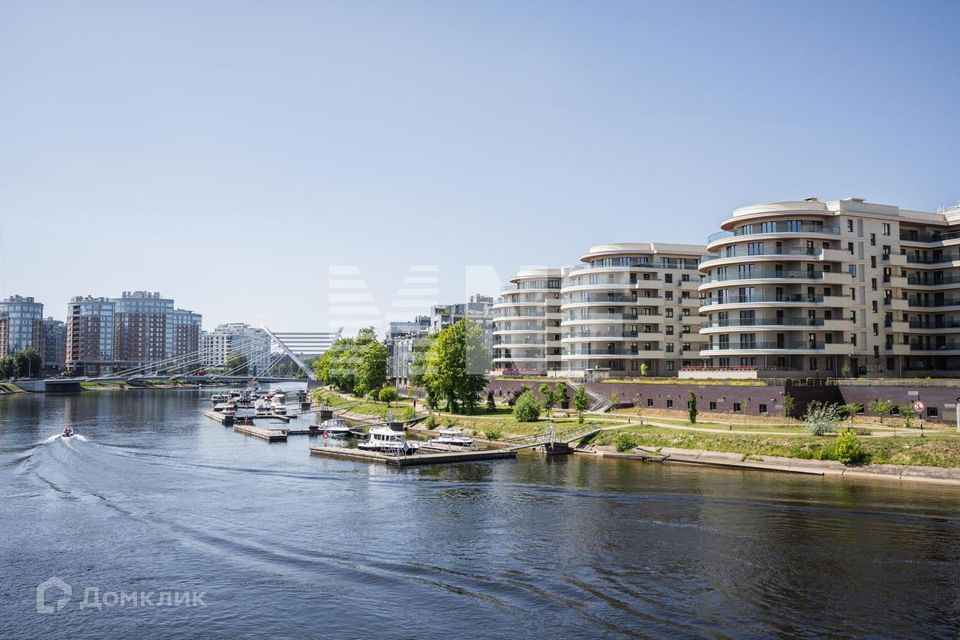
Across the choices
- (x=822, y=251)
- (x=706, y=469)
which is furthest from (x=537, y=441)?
(x=822, y=251)

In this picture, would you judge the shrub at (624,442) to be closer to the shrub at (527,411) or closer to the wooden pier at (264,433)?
the shrub at (527,411)

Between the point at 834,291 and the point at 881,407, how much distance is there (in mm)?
19806

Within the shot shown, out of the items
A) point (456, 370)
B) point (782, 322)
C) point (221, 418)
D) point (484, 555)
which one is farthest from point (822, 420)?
point (221, 418)

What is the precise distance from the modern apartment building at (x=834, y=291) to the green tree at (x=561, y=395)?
61.7ft

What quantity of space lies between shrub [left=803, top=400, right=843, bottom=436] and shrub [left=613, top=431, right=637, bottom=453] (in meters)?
15.4

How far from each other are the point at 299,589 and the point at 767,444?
43064 millimetres

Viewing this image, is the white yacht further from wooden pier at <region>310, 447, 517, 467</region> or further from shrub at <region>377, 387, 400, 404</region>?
wooden pier at <region>310, 447, 517, 467</region>

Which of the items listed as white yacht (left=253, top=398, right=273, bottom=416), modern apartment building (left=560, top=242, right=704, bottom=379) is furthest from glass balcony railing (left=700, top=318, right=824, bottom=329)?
white yacht (left=253, top=398, right=273, bottom=416)

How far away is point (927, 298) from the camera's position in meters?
83.8

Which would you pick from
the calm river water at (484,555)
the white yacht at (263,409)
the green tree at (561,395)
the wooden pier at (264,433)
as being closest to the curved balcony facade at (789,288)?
the green tree at (561,395)

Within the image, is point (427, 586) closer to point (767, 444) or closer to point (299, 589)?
point (299, 589)

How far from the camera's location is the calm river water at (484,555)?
26.9m

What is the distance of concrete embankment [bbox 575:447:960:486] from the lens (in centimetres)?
4984

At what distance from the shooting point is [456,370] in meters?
96.6
